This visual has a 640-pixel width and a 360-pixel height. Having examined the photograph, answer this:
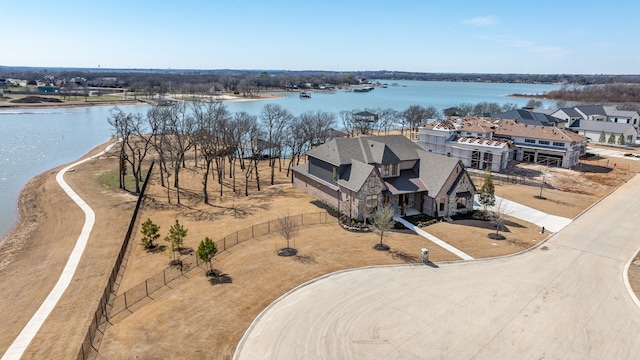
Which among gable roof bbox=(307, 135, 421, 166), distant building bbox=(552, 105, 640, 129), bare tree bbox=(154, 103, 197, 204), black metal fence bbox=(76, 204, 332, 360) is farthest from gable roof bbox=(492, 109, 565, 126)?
black metal fence bbox=(76, 204, 332, 360)

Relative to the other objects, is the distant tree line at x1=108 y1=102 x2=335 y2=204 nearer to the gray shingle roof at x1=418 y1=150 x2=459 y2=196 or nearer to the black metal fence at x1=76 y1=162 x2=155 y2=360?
the black metal fence at x1=76 y1=162 x2=155 y2=360

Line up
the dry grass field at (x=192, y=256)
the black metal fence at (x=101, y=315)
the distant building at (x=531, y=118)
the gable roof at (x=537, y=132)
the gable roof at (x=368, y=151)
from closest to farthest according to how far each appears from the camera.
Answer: the black metal fence at (x=101, y=315), the dry grass field at (x=192, y=256), the gable roof at (x=368, y=151), the gable roof at (x=537, y=132), the distant building at (x=531, y=118)

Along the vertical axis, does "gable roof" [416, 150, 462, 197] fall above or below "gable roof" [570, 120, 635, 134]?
below

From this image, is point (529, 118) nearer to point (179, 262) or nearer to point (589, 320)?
point (589, 320)

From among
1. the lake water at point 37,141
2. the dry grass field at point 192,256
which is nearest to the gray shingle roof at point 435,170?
the dry grass field at point 192,256

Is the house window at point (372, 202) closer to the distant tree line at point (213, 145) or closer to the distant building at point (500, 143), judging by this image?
the distant tree line at point (213, 145)

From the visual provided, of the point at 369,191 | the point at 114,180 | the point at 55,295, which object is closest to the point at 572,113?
the point at 369,191

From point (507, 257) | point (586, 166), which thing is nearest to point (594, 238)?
point (507, 257)
